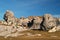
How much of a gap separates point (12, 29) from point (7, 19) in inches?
1453

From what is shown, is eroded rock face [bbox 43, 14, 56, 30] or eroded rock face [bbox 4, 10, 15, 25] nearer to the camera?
eroded rock face [bbox 43, 14, 56, 30]

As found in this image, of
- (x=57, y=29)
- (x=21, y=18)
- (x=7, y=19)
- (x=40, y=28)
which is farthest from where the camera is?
(x=21, y=18)

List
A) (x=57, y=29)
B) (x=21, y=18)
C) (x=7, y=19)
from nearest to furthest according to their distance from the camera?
(x=57, y=29) → (x=7, y=19) → (x=21, y=18)

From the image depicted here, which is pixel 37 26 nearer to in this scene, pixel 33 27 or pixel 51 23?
pixel 33 27

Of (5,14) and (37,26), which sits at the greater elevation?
(5,14)

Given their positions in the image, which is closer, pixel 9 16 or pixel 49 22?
pixel 49 22

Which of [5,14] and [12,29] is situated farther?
[5,14]

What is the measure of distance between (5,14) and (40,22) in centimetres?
3833

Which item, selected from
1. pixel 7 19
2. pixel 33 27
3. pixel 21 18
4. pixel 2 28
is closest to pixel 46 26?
pixel 33 27

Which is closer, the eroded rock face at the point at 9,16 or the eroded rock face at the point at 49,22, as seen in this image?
the eroded rock face at the point at 49,22

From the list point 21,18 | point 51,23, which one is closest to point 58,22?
point 51,23

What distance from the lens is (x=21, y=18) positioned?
17075 centimetres

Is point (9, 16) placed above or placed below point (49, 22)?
above

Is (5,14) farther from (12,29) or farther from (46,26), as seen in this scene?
(46,26)
